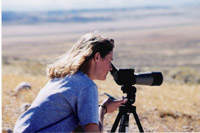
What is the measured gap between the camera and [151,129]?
199 inches

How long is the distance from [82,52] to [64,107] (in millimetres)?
348

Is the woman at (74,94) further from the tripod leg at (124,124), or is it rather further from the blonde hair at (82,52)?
the tripod leg at (124,124)

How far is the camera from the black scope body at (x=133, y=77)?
119 inches

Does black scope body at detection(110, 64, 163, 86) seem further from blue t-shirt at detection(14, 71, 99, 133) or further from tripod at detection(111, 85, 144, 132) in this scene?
blue t-shirt at detection(14, 71, 99, 133)

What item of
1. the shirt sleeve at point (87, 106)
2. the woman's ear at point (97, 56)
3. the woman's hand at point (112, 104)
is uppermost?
the woman's ear at point (97, 56)

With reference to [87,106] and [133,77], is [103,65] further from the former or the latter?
[133,77]

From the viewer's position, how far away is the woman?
2.48 meters

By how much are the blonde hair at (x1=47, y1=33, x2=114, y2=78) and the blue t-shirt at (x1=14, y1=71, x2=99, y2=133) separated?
0.17 ft

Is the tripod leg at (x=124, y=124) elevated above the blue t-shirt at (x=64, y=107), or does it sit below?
below

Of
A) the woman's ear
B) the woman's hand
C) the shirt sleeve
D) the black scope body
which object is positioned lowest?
the woman's hand

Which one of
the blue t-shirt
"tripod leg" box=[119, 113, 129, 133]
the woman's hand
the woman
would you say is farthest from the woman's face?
"tripod leg" box=[119, 113, 129, 133]

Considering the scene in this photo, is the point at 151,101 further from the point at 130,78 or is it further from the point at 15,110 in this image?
the point at 130,78

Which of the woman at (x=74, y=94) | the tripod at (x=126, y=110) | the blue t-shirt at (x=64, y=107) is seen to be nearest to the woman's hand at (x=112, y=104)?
the tripod at (x=126, y=110)

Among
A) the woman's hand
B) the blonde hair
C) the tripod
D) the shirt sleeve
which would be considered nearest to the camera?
the shirt sleeve
